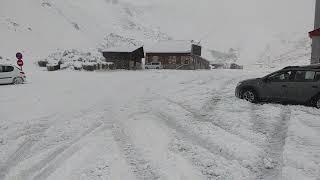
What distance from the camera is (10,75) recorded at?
22.8 metres

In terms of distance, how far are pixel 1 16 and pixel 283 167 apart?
68.6 m

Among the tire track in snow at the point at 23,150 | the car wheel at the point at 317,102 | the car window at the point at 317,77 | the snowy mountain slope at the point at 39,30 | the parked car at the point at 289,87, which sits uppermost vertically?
the snowy mountain slope at the point at 39,30

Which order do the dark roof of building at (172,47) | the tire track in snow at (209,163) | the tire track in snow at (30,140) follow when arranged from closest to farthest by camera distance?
the tire track in snow at (209,163) < the tire track in snow at (30,140) < the dark roof of building at (172,47)

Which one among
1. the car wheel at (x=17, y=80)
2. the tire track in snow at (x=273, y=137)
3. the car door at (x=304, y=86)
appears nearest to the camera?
the tire track in snow at (x=273, y=137)

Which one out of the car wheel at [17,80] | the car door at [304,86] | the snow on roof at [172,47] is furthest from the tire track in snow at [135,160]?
the snow on roof at [172,47]

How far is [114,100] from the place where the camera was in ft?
49.8

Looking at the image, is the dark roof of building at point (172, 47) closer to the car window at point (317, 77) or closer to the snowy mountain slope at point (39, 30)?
the snowy mountain slope at point (39, 30)

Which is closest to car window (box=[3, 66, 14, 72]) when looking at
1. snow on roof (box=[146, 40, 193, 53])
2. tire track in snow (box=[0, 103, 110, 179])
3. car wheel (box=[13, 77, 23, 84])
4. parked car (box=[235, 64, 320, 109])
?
car wheel (box=[13, 77, 23, 84])

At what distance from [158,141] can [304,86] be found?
7.01 meters

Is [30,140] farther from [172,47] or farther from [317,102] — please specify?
[172,47]

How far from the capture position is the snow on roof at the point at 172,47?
198 ft

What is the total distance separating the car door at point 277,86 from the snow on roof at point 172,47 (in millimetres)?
45954

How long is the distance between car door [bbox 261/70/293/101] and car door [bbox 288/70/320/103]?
0.23 m

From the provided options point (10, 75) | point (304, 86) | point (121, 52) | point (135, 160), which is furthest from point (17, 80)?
point (121, 52)
